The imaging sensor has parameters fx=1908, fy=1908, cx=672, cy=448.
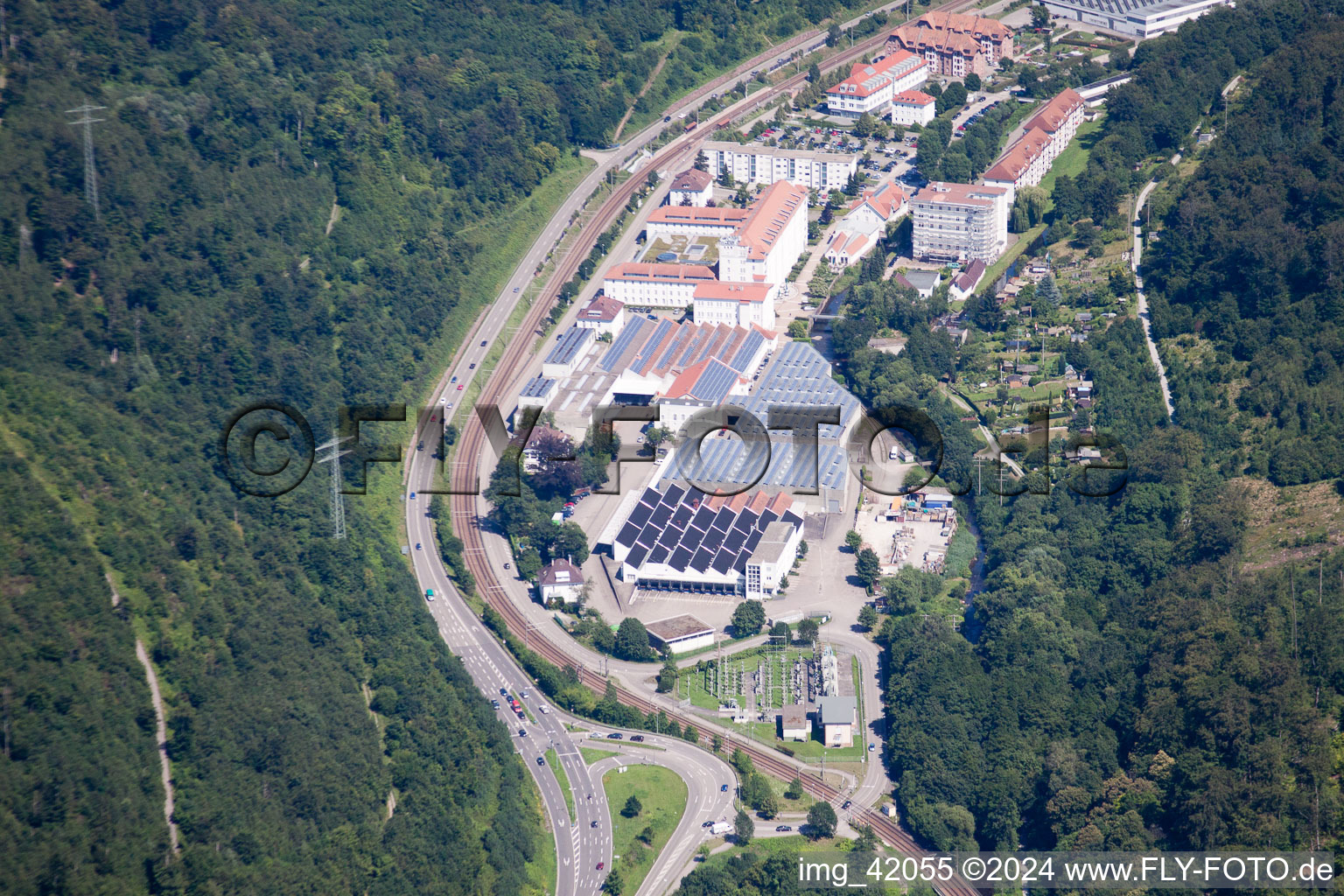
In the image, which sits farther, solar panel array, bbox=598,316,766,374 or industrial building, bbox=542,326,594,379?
industrial building, bbox=542,326,594,379

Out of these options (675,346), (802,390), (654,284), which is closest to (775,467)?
(802,390)

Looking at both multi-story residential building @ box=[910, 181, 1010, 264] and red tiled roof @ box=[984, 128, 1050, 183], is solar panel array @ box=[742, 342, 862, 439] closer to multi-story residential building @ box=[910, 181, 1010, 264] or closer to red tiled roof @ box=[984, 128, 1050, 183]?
multi-story residential building @ box=[910, 181, 1010, 264]

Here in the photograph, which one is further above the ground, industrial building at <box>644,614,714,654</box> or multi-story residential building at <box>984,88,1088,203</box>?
multi-story residential building at <box>984,88,1088,203</box>

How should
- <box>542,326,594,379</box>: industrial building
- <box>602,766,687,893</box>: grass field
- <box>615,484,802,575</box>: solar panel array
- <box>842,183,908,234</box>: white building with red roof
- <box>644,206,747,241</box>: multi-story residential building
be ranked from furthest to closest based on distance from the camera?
<box>842,183,908,234</box>: white building with red roof < <box>644,206,747,241</box>: multi-story residential building < <box>542,326,594,379</box>: industrial building < <box>615,484,802,575</box>: solar panel array < <box>602,766,687,893</box>: grass field

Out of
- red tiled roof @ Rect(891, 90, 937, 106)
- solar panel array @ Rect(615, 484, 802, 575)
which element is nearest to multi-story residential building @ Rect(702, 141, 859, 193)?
red tiled roof @ Rect(891, 90, 937, 106)

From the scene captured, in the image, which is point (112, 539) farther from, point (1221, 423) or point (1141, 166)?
point (1141, 166)

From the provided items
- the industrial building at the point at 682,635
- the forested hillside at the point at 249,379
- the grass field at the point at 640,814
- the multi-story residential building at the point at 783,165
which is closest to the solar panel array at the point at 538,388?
the forested hillside at the point at 249,379
